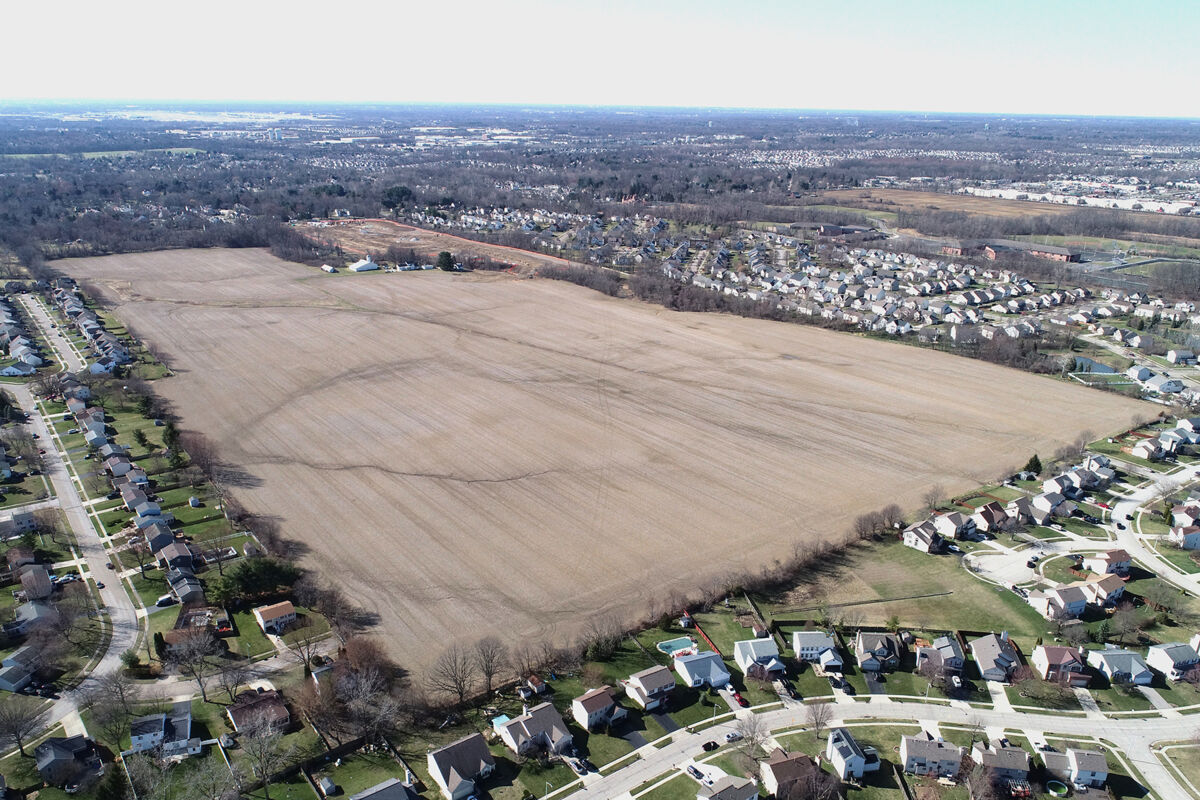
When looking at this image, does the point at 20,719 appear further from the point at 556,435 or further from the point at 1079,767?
the point at 1079,767

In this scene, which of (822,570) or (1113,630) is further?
(822,570)

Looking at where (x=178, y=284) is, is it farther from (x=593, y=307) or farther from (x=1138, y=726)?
(x=1138, y=726)

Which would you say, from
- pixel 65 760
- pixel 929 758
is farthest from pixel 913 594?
pixel 65 760

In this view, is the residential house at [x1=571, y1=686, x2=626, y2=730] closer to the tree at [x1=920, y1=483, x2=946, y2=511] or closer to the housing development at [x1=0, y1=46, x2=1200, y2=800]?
the housing development at [x1=0, y1=46, x2=1200, y2=800]

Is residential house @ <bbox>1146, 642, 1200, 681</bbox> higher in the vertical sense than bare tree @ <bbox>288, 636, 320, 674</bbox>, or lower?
higher

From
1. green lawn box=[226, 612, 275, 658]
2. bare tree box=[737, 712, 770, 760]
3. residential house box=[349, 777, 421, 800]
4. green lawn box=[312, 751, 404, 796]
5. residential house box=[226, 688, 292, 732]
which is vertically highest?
residential house box=[349, 777, 421, 800]

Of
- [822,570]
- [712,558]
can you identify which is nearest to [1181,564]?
[822,570]

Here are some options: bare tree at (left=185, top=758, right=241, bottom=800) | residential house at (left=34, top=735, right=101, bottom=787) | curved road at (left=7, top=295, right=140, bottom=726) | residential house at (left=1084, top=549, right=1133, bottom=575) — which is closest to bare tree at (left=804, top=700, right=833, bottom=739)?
residential house at (left=1084, top=549, right=1133, bottom=575)
